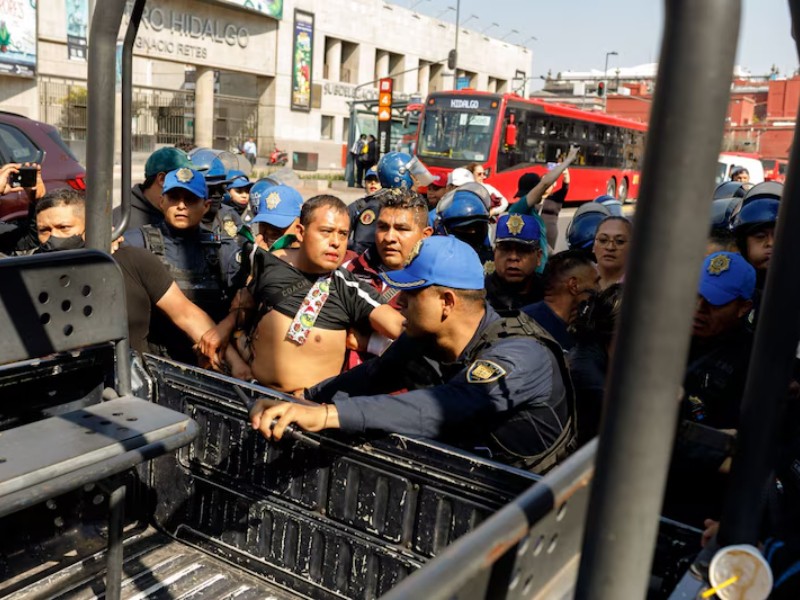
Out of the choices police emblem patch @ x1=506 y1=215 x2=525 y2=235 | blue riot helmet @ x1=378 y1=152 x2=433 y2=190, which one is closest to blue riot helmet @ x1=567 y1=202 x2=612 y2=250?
police emblem patch @ x1=506 y1=215 x2=525 y2=235

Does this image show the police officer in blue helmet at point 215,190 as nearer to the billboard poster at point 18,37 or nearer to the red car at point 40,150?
the red car at point 40,150

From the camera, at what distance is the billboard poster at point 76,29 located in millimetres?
31469

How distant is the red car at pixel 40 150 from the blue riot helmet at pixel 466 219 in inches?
169

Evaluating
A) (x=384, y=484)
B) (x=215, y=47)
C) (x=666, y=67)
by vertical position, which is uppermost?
(x=215, y=47)

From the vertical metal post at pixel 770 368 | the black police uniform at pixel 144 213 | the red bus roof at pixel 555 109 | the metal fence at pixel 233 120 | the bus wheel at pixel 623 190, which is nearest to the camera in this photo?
the vertical metal post at pixel 770 368

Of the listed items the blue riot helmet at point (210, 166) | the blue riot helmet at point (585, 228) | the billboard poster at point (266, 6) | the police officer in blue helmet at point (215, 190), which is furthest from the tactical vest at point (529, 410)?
the billboard poster at point (266, 6)


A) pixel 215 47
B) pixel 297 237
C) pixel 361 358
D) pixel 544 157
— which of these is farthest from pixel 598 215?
pixel 215 47

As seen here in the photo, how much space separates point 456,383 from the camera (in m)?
2.52

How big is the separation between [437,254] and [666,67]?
2040 mm

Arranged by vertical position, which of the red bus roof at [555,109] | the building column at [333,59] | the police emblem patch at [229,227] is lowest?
the police emblem patch at [229,227]

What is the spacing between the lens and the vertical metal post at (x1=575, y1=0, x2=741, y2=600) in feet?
2.48

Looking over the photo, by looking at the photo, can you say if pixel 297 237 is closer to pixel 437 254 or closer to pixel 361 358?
pixel 361 358

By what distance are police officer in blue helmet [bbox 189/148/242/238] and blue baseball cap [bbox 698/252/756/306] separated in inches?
131

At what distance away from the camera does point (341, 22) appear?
45.6m
